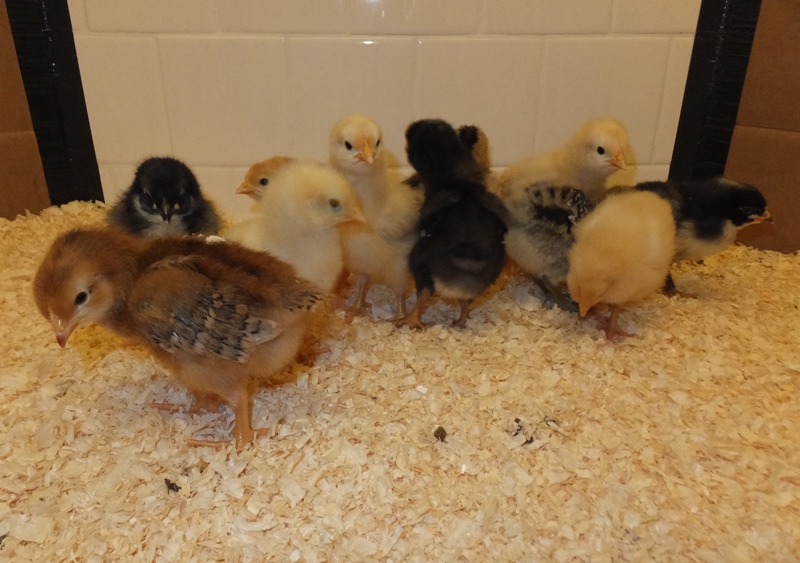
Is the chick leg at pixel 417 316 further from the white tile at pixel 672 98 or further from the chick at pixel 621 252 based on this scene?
the white tile at pixel 672 98

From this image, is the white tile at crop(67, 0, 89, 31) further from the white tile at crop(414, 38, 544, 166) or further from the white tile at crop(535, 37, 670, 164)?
the white tile at crop(535, 37, 670, 164)

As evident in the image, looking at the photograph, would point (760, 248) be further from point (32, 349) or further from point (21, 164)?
point (21, 164)

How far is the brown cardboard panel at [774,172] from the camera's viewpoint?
7.45 ft

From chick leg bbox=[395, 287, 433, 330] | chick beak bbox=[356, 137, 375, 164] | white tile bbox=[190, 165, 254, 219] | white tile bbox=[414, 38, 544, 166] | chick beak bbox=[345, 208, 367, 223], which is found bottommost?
chick leg bbox=[395, 287, 433, 330]

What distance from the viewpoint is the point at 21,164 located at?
8.05ft

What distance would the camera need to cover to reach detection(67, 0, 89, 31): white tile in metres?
2.21

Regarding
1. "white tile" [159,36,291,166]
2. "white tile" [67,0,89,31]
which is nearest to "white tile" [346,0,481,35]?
"white tile" [159,36,291,166]

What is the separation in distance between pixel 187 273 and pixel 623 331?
1385mm

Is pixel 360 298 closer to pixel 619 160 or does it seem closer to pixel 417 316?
pixel 417 316

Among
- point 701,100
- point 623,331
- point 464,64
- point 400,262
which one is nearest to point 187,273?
point 400,262

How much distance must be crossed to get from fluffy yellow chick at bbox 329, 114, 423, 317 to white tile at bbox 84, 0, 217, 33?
893mm

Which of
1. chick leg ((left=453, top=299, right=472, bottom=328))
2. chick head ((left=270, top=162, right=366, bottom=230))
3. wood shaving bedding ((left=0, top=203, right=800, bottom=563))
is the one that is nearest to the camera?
wood shaving bedding ((left=0, top=203, right=800, bottom=563))

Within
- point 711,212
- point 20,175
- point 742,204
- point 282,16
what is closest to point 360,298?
point 282,16

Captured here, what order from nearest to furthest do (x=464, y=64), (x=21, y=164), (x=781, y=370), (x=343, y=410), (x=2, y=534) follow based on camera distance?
(x=2, y=534) → (x=343, y=410) → (x=781, y=370) → (x=464, y=64) → (x=21, y=164)
